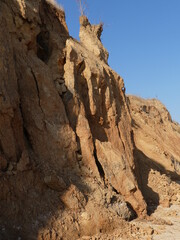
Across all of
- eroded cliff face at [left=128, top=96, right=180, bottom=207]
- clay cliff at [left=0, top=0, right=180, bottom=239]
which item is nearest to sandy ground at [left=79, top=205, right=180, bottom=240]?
clay cliff at [left=0, top=0, right=180, bottom=239]

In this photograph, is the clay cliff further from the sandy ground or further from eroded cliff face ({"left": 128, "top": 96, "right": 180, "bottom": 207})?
eroded cliff face ({"left": 128, "top": 96, "right": 180, "bottom": 207})

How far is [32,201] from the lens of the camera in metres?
4.74

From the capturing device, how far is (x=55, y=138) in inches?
234

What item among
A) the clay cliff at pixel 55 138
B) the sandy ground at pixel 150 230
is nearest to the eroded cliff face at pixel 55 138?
the clay cliff at pixel 55 138

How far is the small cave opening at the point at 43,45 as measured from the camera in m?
7.39

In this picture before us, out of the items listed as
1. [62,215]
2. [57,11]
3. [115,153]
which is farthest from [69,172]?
[57,11]

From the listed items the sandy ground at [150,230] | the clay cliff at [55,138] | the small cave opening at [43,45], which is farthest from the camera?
the small cave opening at [43,45]

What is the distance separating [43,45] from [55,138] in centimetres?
306

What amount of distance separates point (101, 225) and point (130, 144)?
3733 mm

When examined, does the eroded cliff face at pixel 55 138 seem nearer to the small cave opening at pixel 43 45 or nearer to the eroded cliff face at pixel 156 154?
the small cave opening at pixel 43 45

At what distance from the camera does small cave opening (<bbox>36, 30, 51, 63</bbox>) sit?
7391 mm

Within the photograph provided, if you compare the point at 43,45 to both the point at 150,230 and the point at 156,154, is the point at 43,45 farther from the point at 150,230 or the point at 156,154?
the point at 156,154

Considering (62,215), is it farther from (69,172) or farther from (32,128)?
(32,128)

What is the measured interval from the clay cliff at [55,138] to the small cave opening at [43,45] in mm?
29
